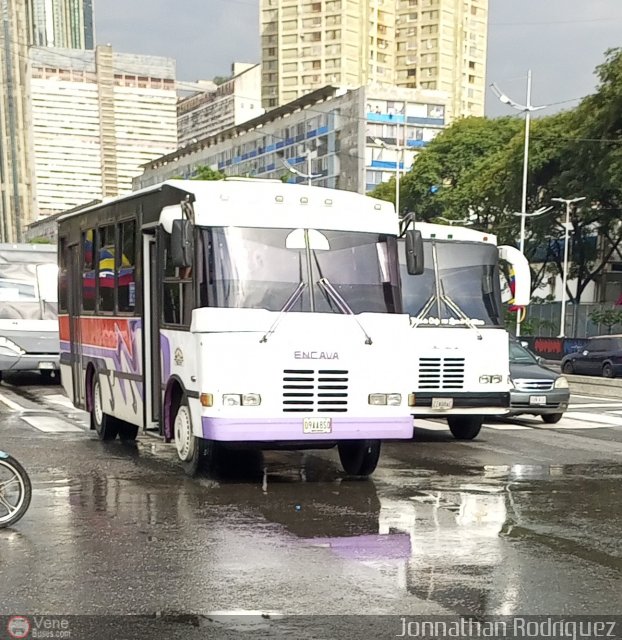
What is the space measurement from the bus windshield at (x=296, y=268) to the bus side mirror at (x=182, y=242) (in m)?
0.27

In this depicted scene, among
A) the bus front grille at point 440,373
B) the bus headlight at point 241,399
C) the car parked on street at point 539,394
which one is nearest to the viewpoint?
the bus headlight at point 241,399

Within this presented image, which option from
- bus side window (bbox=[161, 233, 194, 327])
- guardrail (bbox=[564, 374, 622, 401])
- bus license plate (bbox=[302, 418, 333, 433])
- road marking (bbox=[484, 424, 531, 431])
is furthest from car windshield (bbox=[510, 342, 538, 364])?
bus side window (bbox=[161, 233, 194, 327])

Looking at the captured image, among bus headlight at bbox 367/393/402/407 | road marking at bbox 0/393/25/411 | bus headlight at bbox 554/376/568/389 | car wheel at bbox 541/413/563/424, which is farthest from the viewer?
road marking at bbox 0/393/25/411

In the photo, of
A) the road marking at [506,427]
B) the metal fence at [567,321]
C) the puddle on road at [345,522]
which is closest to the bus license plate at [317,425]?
the puddle on road at [345,522]

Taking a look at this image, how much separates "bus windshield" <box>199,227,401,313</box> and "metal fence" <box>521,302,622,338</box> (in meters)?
43.3

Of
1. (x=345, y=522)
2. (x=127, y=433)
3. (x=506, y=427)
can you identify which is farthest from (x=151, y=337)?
(x=506, y=427)

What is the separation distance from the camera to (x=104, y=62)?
14125cm

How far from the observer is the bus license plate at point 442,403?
41.4 feet

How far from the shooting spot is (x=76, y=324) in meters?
12.7

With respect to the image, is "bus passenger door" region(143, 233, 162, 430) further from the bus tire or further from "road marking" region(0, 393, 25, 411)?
"road marking" region(0, 393, 25, 411)

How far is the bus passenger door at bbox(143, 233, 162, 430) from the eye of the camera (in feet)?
32.8

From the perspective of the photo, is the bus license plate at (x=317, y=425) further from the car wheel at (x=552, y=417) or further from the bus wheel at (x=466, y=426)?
the car wheel at (x=552, y=417)

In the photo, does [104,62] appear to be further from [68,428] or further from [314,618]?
[314,618]

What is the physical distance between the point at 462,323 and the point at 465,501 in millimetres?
4968
